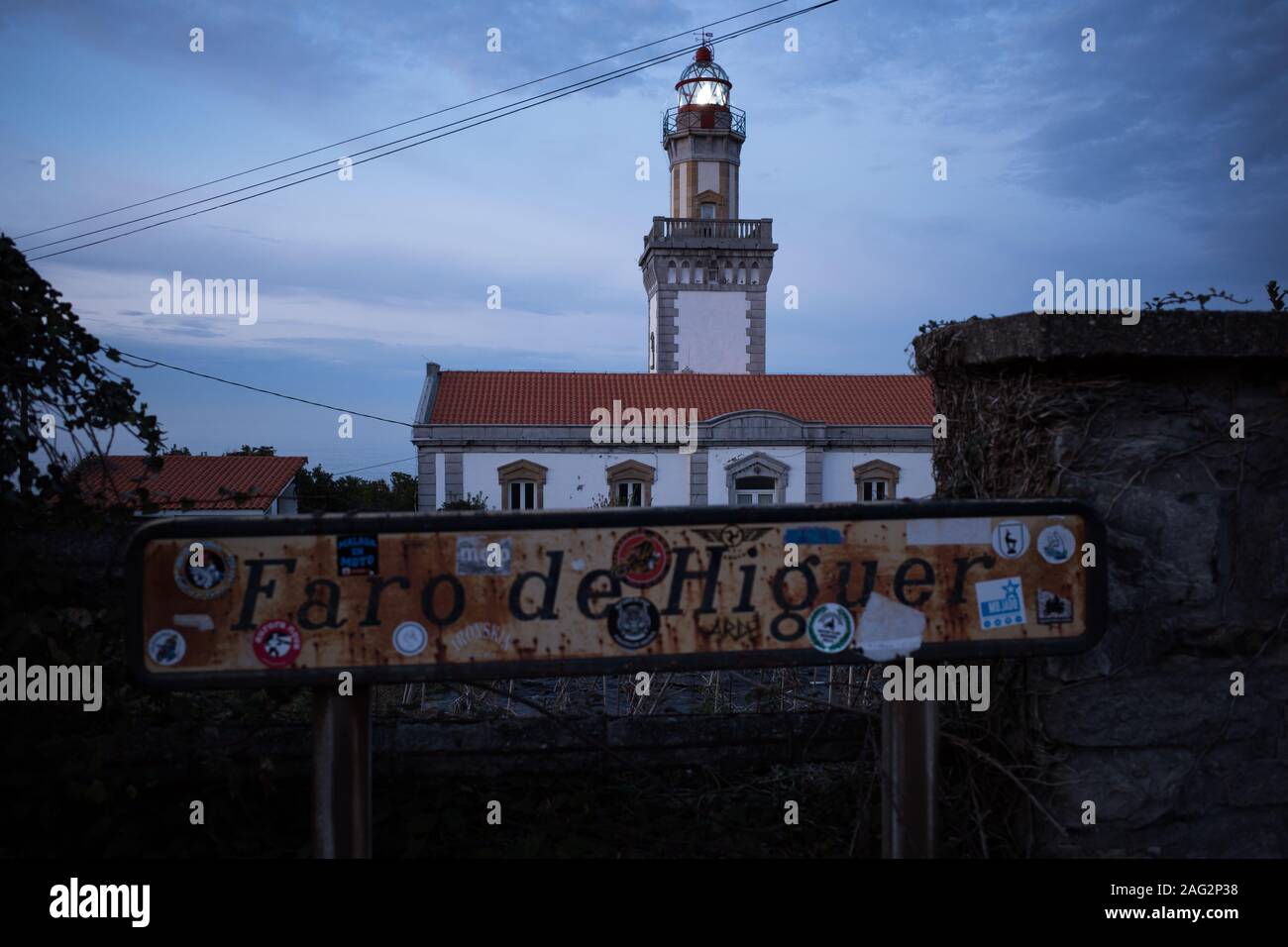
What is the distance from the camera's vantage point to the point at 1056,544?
2146 mm

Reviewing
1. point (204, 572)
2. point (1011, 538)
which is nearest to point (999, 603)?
point (1011, 538)

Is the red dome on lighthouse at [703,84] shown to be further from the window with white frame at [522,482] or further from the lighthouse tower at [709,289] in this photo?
the window with white frame at [522,482]

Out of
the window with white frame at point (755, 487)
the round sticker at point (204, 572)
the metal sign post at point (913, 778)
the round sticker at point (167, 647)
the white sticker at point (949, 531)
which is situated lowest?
the metal sign post at point (913, 778)

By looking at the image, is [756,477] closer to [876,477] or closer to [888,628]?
[876,477]

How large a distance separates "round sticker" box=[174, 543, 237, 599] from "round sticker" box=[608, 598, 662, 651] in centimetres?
83

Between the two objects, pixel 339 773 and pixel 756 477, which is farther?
pixel 756 477

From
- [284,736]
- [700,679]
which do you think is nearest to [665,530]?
[284,736]

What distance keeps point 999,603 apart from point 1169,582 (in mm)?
560

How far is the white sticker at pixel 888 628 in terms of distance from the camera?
6.84 ft

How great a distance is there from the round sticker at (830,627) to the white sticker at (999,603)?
→ 0.31 m

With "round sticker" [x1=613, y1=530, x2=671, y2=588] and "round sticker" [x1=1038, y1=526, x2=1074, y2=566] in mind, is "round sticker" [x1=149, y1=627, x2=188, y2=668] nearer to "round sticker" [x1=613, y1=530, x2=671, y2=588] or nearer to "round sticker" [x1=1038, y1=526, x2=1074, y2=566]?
"round sticker" [x1=613, y1=530, x2=671, y2=588]

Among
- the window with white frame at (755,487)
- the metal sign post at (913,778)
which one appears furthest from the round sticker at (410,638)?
the window with white frame at (755,487)

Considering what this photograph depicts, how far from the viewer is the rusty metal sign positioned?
1998 mm

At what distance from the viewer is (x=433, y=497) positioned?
2734 centimetres
